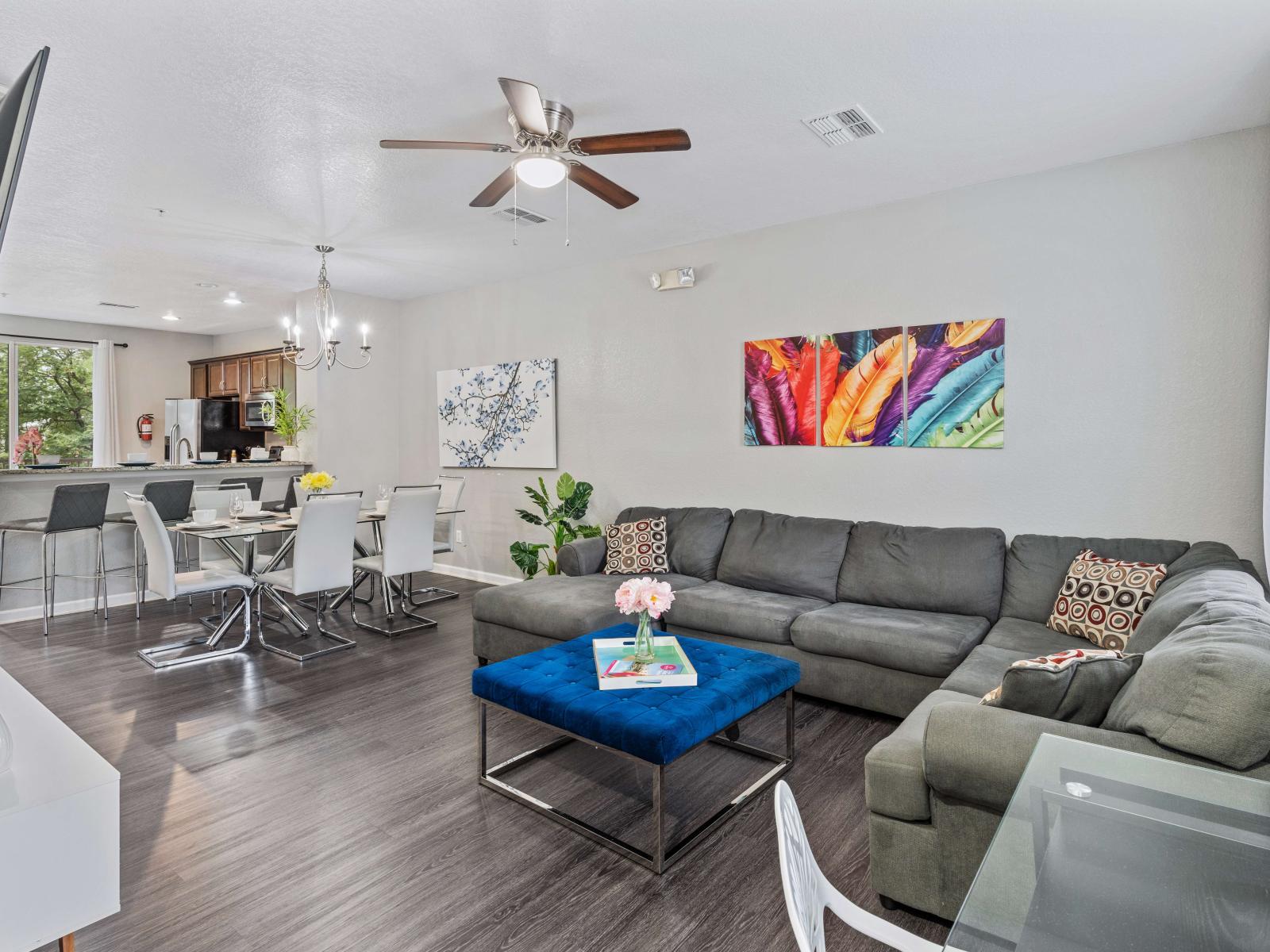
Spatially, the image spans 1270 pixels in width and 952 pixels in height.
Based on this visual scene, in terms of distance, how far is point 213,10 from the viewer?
228cm

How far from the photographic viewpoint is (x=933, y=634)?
316 cm

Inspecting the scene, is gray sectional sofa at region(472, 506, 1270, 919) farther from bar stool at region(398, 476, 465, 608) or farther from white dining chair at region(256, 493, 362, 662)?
bar stool at region(398, 476, 465, 608)

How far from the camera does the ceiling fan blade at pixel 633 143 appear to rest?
2.50m

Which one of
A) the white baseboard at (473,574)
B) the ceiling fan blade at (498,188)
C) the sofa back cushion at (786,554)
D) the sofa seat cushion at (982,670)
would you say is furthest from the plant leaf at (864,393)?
the white baseboard at (473,574)

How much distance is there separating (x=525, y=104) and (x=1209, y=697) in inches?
101

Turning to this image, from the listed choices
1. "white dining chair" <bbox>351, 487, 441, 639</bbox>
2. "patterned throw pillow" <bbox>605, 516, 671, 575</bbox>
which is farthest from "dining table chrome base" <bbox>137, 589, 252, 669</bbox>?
"patterned throw pillow" <bbox>605, 516, 671, 575</bbox>

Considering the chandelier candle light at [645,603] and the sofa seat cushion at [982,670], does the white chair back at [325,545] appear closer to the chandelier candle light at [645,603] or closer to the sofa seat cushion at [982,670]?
the chandelier candle light at [645,603]

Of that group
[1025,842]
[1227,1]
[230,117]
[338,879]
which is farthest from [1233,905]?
[230,117]

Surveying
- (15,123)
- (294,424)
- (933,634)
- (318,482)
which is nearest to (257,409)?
(294,424)

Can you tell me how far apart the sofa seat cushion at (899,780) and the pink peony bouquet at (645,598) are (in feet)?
2.93

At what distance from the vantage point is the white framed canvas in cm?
598

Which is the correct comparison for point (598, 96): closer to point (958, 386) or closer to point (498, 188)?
point (498, 188)

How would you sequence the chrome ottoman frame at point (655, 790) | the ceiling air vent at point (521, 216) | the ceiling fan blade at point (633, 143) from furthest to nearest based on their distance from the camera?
the ceiling air vent at point (521, 216)
the ceiling fan blade at point (633, 143)
the chrome ottoman frame at point (655, 790)

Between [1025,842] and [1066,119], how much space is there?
314 centimetres
